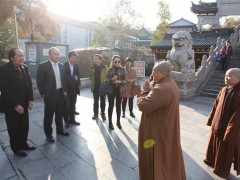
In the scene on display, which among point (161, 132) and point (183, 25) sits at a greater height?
point (183, 25)

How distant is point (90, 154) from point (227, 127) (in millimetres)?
2376

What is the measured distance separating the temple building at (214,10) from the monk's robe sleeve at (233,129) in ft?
95.1

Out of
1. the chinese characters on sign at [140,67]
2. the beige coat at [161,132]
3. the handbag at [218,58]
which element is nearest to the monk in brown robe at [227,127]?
the beige coat at [161,132]

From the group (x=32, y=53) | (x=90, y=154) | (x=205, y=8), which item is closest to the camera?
(x=90, y=154)

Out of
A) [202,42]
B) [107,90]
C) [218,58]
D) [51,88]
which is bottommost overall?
[107,90]

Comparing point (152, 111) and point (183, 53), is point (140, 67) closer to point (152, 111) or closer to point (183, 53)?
point (183, 53)

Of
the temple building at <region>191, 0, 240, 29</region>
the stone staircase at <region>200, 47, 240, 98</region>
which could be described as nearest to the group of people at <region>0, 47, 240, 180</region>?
the stone staircase at <region>200, 47, 240, 98</region>

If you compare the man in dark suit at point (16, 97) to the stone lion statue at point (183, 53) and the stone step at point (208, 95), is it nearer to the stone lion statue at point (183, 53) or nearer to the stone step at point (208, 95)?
the stone lion statue at point (183, 53)

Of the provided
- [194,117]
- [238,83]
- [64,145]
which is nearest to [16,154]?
[64,145]

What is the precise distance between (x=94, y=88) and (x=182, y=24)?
30066mm

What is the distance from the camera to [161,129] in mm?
2555

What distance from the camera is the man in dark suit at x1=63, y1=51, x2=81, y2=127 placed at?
5.29 m

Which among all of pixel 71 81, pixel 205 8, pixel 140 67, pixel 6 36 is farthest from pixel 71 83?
pixel 205 8

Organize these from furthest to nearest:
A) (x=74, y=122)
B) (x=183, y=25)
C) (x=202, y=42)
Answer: (x=183, y=25) → (x=202, y=42) → (x=74, y=122)
